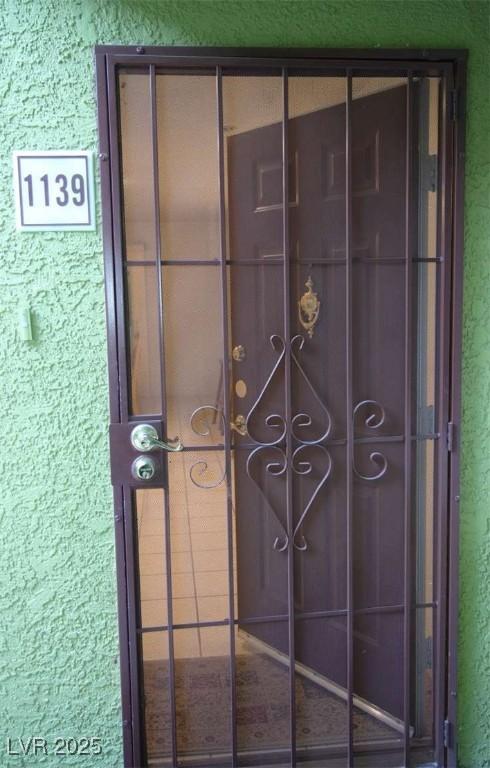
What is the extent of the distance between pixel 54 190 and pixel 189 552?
120 cm

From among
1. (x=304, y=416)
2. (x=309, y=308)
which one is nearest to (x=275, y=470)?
(x=304, y=416)

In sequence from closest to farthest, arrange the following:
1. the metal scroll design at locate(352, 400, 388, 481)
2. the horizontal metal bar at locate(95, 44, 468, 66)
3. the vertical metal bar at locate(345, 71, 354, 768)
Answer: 1. the horizontal metal bar at locate(95, 44, 468, 66)
2. the vertical metal bar at locate(345, 71, 354, 768)
3. the metal scroll design at locate(352, 400, 388, 481)

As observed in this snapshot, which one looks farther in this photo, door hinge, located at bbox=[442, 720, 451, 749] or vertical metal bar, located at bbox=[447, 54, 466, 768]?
door hinge, located at bbox=[442, 720, 451, 749]

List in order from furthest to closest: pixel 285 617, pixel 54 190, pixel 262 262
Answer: pixel 285 617
pixel 262 262
pixel 54 190

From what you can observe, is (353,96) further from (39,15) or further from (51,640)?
(51,640)

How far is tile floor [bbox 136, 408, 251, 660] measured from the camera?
199cm

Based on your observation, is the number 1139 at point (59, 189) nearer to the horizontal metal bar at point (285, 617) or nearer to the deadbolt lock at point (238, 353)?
the deadbolt lock at point (238, 353)

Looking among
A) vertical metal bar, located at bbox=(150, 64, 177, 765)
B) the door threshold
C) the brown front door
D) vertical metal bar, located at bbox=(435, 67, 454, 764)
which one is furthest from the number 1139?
the door threshold

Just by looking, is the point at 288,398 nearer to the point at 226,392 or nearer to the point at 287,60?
the point at 226,392

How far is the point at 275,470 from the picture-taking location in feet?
6.65

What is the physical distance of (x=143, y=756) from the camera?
205cm

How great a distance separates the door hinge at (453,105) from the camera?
6.33ft

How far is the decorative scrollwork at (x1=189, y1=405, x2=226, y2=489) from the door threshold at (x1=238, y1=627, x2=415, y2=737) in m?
0.53

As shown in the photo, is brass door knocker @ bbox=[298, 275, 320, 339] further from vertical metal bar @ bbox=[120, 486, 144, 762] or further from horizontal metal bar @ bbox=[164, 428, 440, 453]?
vertical metal bar @ bbox=[120, 486, 144, 762]
